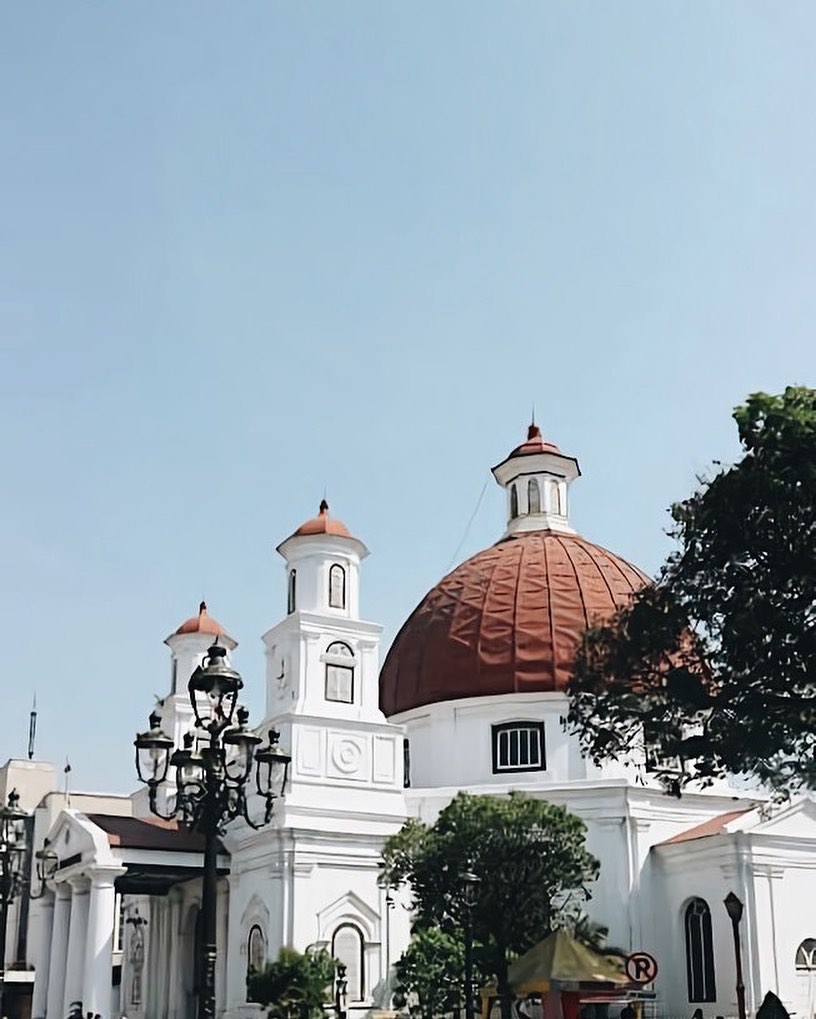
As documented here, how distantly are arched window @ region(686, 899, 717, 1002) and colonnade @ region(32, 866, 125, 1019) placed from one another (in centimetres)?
1537

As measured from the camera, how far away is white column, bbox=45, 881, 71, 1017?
38094mm

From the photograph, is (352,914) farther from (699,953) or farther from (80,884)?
(699,953)

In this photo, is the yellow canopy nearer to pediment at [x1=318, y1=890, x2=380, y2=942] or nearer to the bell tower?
pediment at [x1=318, y1=890, x2=380, y2=942]

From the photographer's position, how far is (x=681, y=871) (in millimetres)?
36062

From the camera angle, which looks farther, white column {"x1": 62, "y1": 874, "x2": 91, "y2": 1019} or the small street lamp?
white column {"x1": 62, "y1": 874, "x2": 91, "y2": 1019}

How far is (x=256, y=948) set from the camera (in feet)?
118

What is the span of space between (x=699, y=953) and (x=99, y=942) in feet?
52.2

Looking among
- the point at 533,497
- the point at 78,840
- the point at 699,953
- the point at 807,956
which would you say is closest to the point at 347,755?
the point at 78,840

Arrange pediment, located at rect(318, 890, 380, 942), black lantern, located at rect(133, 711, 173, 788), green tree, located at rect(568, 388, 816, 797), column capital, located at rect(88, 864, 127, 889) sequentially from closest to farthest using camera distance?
black lantern, located at rect(133, 711, 173, 788) → green tree, located at rect(568, 388, 816, 797) → pediment, located at rect(318, 890, 380, 942) → column capital, located at rect(88, 864, 127, 889)

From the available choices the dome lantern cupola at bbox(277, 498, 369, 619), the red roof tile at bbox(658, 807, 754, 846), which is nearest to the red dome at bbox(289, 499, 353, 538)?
the dome lantern cupola at bbox(277, 498, 369, 619)

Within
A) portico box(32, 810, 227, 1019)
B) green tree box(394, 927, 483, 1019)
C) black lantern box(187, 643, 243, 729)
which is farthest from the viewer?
portico box(32, 810, 227, 1019)

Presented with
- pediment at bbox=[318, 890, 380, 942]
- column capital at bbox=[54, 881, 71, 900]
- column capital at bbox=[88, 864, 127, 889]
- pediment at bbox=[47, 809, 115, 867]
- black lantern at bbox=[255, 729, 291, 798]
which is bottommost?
pediment at bbox=[318, 890, 380, 942]

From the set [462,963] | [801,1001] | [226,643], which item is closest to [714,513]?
[462,963]

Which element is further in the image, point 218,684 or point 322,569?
point 322,569
